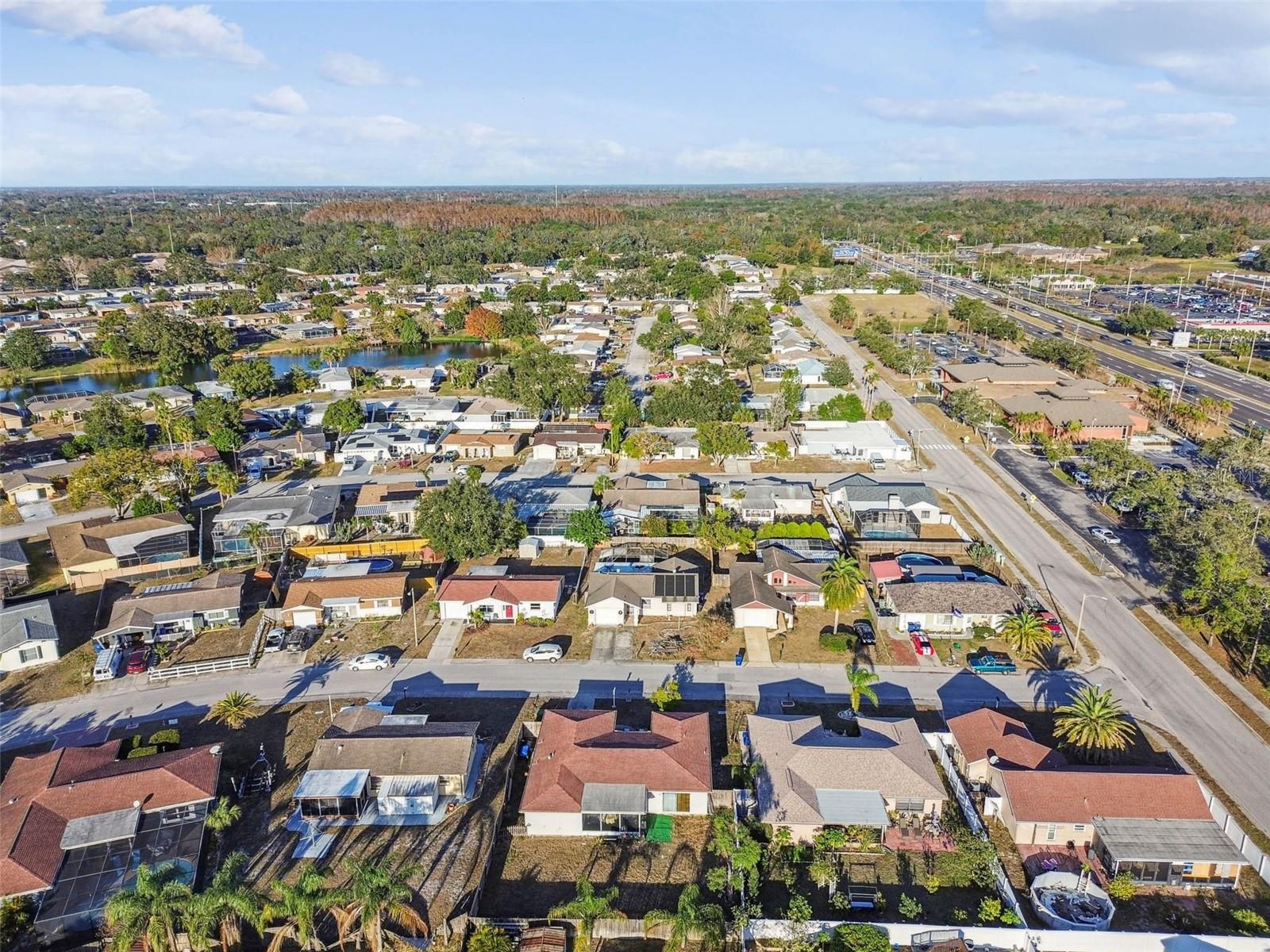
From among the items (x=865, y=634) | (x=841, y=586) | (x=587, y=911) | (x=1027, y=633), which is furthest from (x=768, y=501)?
(x=587, y=911)

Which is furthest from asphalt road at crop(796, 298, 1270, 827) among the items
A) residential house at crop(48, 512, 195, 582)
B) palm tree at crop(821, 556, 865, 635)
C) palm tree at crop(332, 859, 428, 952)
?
residential house at crop(48, 512, 195, 582)

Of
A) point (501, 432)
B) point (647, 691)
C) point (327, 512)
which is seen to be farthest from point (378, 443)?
point (647, 691)

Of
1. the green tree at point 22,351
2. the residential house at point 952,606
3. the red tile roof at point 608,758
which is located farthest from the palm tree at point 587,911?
the green tree at point 22,351

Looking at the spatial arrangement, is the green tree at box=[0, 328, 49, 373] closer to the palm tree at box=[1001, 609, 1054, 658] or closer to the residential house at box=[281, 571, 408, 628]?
the residential house at box=[281, 571, 408, 628]

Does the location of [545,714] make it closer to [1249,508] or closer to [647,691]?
[647,691]

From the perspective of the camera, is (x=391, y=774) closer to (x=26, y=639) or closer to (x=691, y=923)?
(x=691, y=923)
